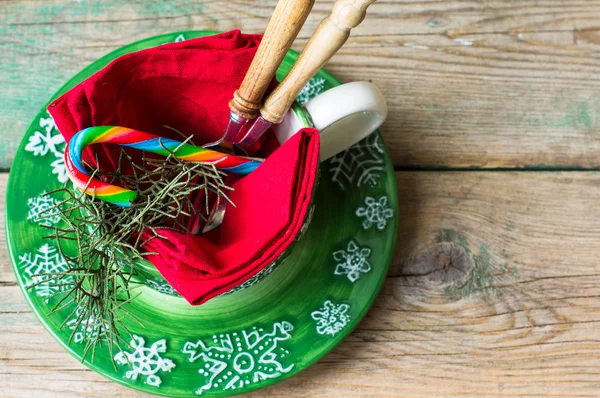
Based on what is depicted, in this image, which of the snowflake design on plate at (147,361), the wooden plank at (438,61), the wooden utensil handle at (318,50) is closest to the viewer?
the wooden utensil handle at (318,50)

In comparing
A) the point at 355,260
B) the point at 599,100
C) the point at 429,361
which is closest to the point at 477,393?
the point at 429,361

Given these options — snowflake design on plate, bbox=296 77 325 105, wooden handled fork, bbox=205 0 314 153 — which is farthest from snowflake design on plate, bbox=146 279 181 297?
snowflake design on plate, bbox=296 77 325 105

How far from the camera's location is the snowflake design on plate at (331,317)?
1.73ft

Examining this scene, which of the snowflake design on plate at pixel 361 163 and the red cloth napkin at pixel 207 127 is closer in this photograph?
the red cloth napkin at pixel 207 127

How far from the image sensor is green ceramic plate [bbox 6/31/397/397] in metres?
0.51

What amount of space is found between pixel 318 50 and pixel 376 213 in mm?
210

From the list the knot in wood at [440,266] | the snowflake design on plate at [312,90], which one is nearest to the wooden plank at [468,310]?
the knot in wood at [440,266]

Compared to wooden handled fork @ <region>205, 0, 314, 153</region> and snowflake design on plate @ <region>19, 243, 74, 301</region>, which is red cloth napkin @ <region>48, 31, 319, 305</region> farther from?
snowflake design on plate @ <region>19, 243, 74, 301</region>

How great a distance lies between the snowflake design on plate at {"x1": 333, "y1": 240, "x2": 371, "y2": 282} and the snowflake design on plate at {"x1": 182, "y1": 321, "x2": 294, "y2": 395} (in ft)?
0.21

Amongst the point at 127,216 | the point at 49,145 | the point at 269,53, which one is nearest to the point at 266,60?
the point at 269,53

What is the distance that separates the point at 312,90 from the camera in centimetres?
56

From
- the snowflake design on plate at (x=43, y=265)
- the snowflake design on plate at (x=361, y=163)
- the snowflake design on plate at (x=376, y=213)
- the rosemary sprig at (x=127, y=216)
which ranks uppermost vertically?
the rosemary sprig at (x=127, y=216)

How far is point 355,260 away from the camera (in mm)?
544

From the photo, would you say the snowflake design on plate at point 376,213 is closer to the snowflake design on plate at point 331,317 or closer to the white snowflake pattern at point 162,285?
the snowflake design on plate at point 331,317
